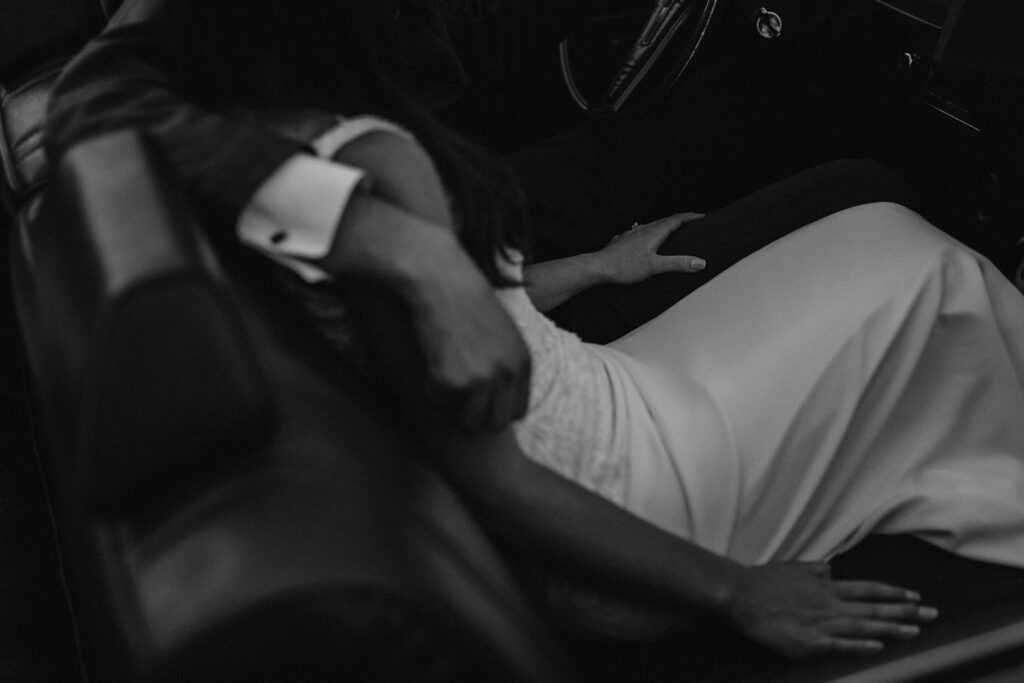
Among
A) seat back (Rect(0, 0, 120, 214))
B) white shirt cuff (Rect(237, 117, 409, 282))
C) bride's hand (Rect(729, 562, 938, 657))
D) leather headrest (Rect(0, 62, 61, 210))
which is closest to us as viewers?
white shirt cuff (Rect(237, 117, 409, 282))

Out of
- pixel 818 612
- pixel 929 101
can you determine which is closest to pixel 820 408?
pixel 818 612

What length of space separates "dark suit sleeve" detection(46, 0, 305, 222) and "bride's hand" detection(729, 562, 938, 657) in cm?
54

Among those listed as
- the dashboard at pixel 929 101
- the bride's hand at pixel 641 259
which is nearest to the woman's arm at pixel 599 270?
the bride's hand at pixel 641 259

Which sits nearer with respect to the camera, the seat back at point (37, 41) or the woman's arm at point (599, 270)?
the woman's arm at point (599, 270)

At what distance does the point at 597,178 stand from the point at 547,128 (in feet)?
1.33

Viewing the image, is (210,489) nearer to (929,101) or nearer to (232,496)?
(232,496)

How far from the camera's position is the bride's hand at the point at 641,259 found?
4.17 feet

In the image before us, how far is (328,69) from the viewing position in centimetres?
76

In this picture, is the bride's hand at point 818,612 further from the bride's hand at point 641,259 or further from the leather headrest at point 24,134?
→ the leather headrest at point 24,134

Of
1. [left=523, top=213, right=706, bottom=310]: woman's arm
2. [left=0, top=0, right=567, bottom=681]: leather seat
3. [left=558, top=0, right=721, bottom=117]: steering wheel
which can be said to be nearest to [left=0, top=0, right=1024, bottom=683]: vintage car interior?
[left=0, top=0, right=567, bottom=681]: leather seat

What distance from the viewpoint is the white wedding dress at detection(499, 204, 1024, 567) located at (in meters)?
0.89

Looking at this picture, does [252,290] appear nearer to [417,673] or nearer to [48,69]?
[417,673]

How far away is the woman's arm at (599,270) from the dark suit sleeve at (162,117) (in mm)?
659

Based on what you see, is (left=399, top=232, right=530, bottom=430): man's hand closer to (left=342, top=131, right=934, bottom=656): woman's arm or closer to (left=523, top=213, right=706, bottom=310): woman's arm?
(left=342, top=131, right=934, bottom=656): woman's arm
